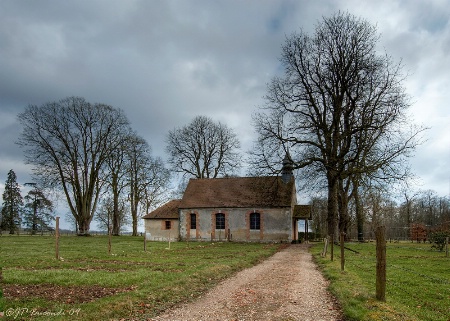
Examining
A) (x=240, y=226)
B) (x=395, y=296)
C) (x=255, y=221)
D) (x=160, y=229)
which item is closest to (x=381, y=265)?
(x=395, y=296)

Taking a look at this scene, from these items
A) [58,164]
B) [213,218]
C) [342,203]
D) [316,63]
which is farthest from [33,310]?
[58,164]

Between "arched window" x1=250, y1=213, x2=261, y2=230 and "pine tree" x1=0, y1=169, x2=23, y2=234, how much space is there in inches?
1642

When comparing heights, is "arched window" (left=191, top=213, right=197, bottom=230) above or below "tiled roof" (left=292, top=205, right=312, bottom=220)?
below

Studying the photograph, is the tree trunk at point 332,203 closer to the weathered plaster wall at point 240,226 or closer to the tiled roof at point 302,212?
the weathered plaster wall at point 240,226

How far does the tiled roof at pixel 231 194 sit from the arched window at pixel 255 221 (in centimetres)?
110

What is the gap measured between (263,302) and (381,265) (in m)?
2.78

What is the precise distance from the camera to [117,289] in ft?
30.9

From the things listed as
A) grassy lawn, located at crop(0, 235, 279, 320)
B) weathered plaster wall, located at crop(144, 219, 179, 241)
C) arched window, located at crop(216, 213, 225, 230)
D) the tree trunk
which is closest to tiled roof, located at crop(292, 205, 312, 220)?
arched window, located at crop(216, 213, 225, 230)

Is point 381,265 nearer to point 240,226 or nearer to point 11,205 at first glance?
point 240,226

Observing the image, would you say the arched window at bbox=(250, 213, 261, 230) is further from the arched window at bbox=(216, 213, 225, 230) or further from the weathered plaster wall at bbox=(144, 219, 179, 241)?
the weathered plaster wall at bbox=(144, 219, 179, 241)

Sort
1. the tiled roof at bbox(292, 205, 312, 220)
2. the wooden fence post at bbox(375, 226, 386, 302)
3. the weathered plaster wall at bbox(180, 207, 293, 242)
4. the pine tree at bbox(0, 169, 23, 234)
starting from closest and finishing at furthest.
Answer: the wooden fence post at bbox(375, 226, 386, 302) → the weathered plaster wall at bbox(180, 207, 293, 242) → the tiled roof at bbox(292, 205, 312, 220) → the pine tree at bbox(0, 169, 23, 234)

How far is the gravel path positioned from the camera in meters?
7.14

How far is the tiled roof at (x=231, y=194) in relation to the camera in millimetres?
36750

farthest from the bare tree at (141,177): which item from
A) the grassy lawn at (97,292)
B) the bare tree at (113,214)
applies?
the grassy lawn at (97,292)
